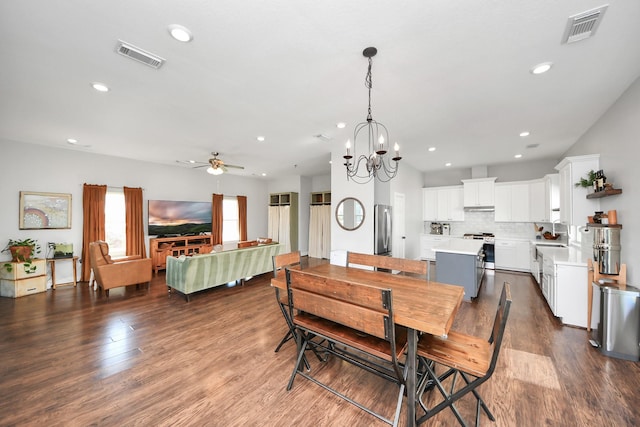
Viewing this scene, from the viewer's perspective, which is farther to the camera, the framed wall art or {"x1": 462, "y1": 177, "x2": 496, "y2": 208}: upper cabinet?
{"x1": 462, "y1": 177, "x2": 496, "y2": 208}: upper cabinet

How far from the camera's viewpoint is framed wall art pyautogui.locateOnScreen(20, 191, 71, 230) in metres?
4.68

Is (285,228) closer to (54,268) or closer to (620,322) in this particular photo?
(54,268)

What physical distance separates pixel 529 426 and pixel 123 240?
757cm

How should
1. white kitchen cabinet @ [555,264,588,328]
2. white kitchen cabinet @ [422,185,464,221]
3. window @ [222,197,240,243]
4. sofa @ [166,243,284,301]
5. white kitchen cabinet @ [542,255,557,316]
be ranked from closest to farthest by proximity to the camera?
white kitchen cabinet @ [555,264,588,328]
white kitchen cabinet @ [542,255,557,316]
sofa @ [166,243,284,301]
white kitchen cabinet @ [422,185,464,221]
window @ [222,197,240,243]

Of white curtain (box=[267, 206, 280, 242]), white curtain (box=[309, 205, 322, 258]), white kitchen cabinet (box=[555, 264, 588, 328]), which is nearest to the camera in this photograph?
white kitchen cabinet (box=[555, 264, 588, 328])

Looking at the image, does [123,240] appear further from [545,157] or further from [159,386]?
[545,157]

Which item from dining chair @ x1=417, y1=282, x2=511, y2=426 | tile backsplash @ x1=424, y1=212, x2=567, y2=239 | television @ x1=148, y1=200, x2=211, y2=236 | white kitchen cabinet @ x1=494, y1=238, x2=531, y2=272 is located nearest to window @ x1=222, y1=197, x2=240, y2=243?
television @ x1=148, y1=200, x2=211, y2=236

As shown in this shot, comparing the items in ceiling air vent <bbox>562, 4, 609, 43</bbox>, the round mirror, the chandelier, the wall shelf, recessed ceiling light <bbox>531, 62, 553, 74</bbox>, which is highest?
ceiling air vent <bbox>562, 4, 609, 43</bbox>

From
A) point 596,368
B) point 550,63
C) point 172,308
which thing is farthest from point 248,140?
point 596,368

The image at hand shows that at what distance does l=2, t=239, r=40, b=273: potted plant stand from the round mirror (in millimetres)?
5719

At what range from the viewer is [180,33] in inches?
72.2

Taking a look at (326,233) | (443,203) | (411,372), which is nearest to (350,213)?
(326,233)

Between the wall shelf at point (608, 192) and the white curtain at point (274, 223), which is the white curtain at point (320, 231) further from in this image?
the wall shelf at point (608, 192)

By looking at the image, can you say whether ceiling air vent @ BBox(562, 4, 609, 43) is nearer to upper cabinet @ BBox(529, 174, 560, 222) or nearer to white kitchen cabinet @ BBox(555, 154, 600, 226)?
white kitchen cabinet @ BBox(555, 154, 600, 226)
